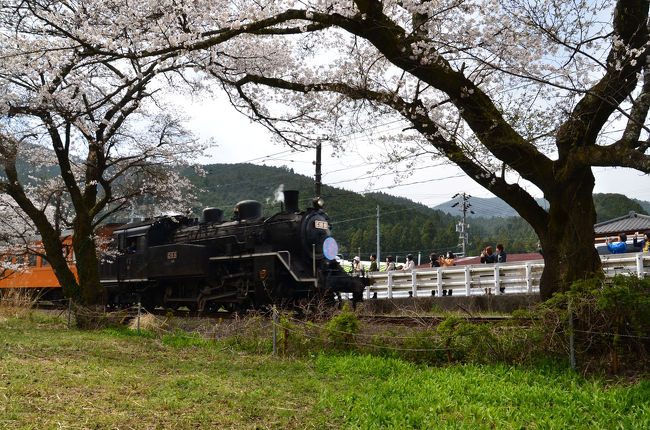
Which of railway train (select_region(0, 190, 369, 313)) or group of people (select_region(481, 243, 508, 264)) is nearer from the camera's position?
railway train (select_region(0, 190, 369, 313))

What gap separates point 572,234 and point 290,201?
916 centimetres

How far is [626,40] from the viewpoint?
22.9ft

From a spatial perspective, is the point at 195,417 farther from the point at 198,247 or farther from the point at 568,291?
the point at 198,247

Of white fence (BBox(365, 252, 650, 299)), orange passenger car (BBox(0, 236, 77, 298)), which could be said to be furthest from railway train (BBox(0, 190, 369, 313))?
orange passenger car (BBox(0, 236, 77, 298))

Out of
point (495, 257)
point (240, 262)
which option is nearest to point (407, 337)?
point (240, 262)

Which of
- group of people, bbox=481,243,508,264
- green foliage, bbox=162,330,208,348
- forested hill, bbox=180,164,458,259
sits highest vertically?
forested hill, bbox=180,164,458,259

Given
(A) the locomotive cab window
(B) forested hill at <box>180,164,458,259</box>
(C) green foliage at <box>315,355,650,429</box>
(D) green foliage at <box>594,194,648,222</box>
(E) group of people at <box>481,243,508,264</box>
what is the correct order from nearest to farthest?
(C) green foliage at <box>315,355,650,429</box>
(E) group of people at <box>481,243,508,264</box>
(A) the locomotive cab window
(D) green foliage at <box>594,194,648,222</box>
(B) forested hill at <box>180,164,458,259</box>

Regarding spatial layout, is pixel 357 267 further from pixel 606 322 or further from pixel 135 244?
pixel 606 322

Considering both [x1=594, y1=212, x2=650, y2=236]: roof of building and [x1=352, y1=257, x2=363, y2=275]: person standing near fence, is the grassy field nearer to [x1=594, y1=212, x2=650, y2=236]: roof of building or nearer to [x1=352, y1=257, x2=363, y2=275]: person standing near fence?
[x1=352, y1=257, x2=363, y2=275]: person standing near fence

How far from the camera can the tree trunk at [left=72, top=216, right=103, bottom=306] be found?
14.1m

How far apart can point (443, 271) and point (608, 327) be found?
31.7 feet

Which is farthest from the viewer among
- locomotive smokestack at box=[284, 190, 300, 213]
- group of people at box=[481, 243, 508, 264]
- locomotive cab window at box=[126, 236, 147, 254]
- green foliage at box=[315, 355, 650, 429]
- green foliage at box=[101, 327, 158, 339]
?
locomotive cab window at box=[126, 236, 147, 254]

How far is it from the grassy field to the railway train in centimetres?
546

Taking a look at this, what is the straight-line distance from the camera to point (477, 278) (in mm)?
15391
